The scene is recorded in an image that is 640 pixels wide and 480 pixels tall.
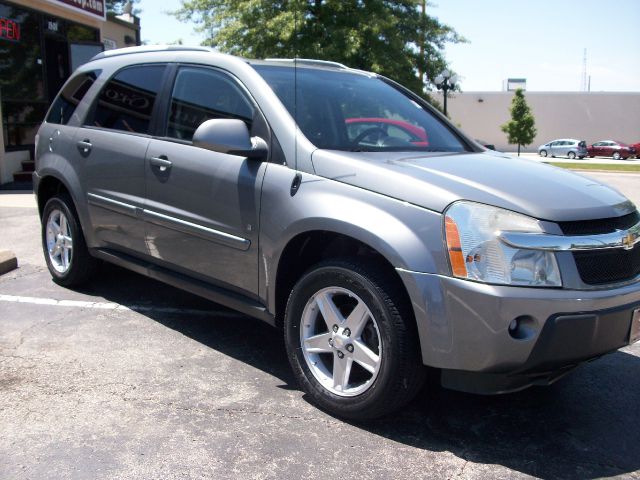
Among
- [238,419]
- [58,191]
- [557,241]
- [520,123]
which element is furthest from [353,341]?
[520,123]

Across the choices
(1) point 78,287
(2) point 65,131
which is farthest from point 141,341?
(2) point 65,131

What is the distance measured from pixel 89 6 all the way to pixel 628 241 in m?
16.0

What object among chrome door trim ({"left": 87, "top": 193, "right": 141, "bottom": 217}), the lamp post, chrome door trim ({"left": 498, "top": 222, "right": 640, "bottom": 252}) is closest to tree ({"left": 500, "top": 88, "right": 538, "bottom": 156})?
the lamp post

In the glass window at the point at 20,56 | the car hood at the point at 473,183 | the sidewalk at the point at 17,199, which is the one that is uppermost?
the glass window at the point at 20,56

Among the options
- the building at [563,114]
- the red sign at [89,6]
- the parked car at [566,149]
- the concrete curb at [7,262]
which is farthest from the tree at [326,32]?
the building at [563,114]

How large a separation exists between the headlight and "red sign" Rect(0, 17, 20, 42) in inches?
510

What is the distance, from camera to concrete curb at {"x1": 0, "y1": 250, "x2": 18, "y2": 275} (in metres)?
5.96

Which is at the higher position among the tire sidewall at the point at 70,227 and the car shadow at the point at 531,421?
the tire sidewall at the point at 70,227

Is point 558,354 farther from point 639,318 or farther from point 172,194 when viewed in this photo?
point 172,194

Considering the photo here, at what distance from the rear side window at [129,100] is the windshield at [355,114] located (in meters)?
0.95

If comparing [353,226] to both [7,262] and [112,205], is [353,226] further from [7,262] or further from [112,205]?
[7,262]

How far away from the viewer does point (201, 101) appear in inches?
160

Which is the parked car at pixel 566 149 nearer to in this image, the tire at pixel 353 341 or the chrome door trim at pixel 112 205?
the chrome door trim at pixel 112 205

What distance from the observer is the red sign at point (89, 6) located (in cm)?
1494
